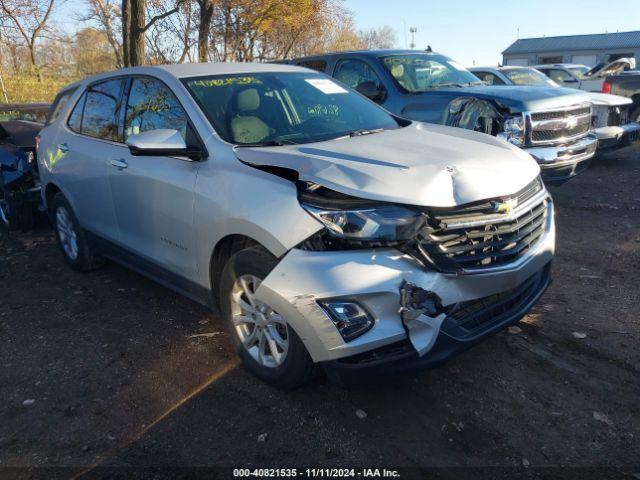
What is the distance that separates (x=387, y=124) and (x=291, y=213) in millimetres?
1729

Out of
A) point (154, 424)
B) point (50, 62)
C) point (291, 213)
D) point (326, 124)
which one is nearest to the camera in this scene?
point (291, 213)

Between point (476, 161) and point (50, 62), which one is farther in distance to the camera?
point (50, 62)

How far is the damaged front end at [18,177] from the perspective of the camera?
6641 mm

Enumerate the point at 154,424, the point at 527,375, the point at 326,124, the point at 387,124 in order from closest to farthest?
the point at 154,424 → the point at 527,375 → the point at 326,124 → the point at 387,124

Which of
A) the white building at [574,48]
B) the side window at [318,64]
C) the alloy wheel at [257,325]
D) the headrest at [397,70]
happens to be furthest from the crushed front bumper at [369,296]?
the white building at [574,48]

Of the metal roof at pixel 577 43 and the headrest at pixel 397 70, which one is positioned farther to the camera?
the metal roof at pixel 577 43

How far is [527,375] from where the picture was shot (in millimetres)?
3223

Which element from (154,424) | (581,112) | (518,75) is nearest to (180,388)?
(154,424)

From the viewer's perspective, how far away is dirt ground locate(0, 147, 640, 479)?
8.75ft

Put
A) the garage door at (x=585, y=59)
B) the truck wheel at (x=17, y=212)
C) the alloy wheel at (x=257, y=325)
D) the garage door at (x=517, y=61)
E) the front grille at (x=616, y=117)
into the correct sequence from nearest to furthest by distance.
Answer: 1. the alloy wheel at (x=257, y=325)
2. the truck wheel at (x=17, y=212)
3. the front grille at (x=616, y=117)
4. the garage door at (x=585, y=59)
5. the garage door at (x=517, y=61)

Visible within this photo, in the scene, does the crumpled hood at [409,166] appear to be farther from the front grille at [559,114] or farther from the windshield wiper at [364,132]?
the front grille at [559,114]

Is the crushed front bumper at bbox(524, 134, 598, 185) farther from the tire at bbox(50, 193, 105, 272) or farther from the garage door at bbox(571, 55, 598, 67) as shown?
the garage door at bbox(571, 55, 598, 67)

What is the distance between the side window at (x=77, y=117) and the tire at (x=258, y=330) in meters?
2.63

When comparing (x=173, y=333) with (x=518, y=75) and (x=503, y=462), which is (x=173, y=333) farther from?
(x=518, y=75)
